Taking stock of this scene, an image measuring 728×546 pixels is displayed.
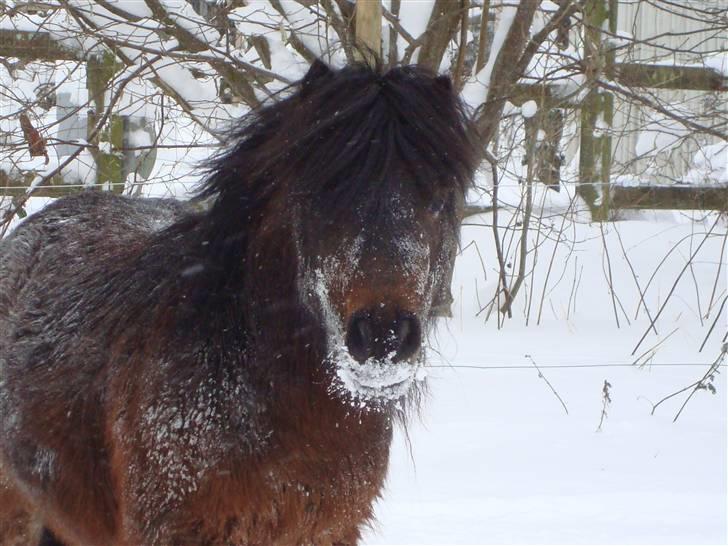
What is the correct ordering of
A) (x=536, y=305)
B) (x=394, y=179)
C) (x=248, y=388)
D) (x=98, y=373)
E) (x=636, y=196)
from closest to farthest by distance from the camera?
(x=394, y=179)
(x=248, y=388)
(x=98, y=373)
(x=636, y=196)
(x=536, y=305)

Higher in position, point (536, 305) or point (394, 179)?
point (394, 179)

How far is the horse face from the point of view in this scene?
208 cm

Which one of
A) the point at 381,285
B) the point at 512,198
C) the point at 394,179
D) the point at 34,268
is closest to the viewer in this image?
the point at 381,285

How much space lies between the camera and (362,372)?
212 cm

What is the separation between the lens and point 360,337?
6.79 feet

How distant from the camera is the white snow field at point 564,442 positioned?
3.81 meters

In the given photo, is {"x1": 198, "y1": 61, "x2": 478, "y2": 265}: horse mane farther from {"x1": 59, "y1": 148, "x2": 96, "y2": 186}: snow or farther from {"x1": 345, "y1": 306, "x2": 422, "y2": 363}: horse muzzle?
{"x1": 59, "y1": 148, "x2": 96, "y2": 186}: snow

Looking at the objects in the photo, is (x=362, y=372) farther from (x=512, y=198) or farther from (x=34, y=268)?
(x=512, y=198)

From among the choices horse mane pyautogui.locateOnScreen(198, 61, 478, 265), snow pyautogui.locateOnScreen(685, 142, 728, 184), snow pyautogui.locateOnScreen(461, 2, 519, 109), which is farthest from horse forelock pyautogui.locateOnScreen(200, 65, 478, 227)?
snow pyautogui.locateOnScreen(685, 142, 728, 184)

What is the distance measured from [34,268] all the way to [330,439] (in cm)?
169

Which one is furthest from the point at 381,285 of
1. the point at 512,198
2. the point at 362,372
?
the point at 512,198

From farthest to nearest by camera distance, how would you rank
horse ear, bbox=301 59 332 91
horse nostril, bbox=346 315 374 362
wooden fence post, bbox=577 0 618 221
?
1. wooden fence post, bbox=577 0 618 221
2. horse ear, bbox=301 59 332 91
3. horse nostril, bbox=346 315 374 362

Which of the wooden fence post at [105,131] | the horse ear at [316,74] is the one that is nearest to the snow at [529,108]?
the wooden fence post at [105,131]

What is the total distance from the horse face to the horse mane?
0.05m
